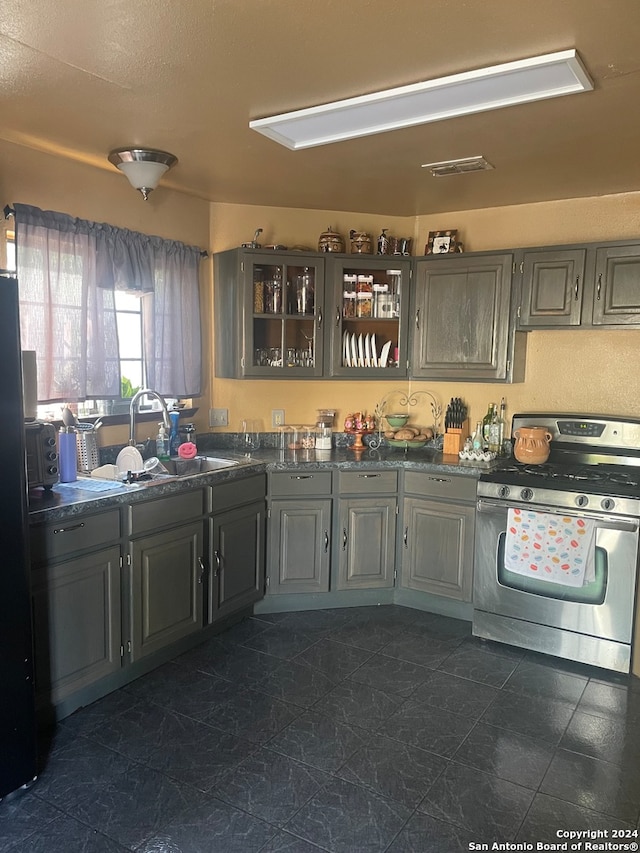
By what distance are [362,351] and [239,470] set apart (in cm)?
115

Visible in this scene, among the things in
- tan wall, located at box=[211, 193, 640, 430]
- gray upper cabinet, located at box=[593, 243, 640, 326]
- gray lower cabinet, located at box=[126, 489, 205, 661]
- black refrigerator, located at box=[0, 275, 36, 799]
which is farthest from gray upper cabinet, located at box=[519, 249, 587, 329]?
black refrigerator, located at box=[0, 275, 36, 799]

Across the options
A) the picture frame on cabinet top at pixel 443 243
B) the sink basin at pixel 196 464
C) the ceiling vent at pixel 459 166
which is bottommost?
the sink basin at pixel 196 464

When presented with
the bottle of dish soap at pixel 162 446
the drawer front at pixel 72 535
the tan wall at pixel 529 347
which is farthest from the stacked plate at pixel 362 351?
the drawer front at pixel 72 535

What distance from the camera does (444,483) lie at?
3566mm

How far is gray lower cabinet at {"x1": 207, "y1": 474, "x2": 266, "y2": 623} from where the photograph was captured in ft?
10.7

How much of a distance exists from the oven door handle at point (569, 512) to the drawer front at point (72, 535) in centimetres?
182

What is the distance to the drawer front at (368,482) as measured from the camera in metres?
3.67

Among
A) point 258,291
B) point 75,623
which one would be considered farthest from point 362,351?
point 75,623

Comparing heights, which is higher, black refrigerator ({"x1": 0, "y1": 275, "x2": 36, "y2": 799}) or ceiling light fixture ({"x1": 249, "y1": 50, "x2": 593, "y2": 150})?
ceiling light fixture ({"x1": 249, "y1": 50, "x2": 593, "y2": 150})

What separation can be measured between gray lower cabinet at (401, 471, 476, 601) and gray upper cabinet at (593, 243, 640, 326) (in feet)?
3.68

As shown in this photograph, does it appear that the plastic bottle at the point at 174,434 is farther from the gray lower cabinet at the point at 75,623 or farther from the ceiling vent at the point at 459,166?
the ceiling vent at the point at 459,166

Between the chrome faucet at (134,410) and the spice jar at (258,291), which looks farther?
the spice jar at (258,291)

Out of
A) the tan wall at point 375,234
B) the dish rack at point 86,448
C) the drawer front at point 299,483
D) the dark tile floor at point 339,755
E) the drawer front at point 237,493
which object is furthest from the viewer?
the drawer front at point 299,483

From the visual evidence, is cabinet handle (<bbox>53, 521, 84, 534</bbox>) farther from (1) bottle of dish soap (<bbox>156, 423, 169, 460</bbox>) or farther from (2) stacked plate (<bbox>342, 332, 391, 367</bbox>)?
(2) stacked plate (<bbox>342, 332, 391, 367</bbox>)
